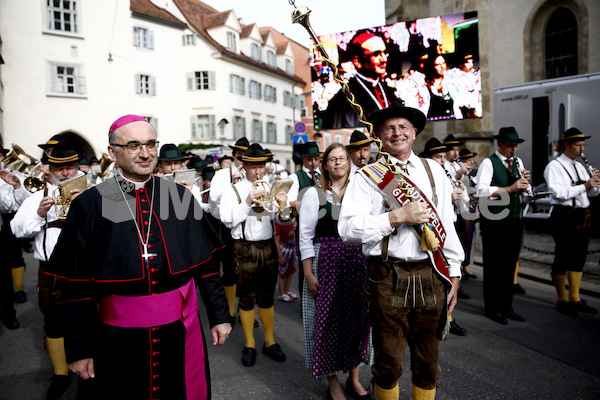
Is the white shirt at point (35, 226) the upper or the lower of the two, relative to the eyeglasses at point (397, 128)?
lower

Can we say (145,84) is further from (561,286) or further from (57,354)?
(561,286)

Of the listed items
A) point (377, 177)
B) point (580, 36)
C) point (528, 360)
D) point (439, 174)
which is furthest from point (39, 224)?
point (580, 36)

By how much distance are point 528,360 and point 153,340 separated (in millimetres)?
3720

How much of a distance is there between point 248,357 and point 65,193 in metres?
2.33

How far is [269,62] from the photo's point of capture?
41094 mm

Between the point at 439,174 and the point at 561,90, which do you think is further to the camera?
the point at 561,90

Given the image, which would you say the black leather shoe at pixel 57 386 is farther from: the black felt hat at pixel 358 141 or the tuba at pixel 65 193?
the black felt hat at pixel 358 141

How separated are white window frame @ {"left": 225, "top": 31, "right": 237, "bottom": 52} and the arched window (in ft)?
85.1

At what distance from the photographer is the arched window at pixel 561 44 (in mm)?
13633

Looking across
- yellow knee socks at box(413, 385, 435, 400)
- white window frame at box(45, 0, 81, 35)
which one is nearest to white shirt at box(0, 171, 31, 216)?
yellow knee socks at box(413, 385, 435, 400)

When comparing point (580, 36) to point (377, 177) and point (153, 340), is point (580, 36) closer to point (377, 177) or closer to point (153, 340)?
point (377, 177)

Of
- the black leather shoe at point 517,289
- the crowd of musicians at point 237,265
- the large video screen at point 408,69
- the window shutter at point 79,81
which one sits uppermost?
the window shutter at point 79,81

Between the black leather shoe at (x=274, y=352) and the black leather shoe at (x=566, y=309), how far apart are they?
3756 mm

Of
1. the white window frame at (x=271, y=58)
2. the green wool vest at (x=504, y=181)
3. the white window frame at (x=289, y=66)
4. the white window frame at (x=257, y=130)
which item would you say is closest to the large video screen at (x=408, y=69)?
the green wool vest at (x=504, y=181)
